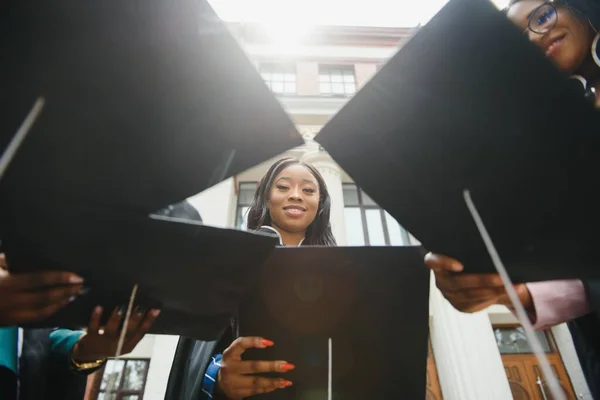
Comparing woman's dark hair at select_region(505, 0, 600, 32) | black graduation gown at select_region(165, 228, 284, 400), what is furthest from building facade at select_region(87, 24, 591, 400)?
woman's dark hair at select_region(505, 0, 600, 32)

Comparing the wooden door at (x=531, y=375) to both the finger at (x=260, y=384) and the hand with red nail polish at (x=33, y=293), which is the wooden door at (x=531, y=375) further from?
the hand with red nail polish at (x=33, y=293)

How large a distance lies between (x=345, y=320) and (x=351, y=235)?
5367 mm

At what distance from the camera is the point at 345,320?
90cm

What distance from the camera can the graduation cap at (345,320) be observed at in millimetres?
831

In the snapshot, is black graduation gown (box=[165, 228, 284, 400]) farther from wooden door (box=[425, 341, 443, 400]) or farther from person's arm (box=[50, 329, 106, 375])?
wooden door (box=[425, 341, 443, 400])

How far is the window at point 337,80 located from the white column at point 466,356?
5408 mm

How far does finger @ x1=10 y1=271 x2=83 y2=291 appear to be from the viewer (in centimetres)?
67

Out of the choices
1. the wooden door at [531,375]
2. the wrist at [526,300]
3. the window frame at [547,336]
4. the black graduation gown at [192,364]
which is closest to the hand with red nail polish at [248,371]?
the black graduation gown at [192,364]

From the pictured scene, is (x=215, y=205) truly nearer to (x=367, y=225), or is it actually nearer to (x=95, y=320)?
(x=367, y=225)

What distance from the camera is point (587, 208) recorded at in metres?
0.69

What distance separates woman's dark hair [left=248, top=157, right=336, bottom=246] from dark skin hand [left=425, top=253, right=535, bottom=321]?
811mm

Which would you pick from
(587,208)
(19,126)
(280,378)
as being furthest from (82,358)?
(587,208)

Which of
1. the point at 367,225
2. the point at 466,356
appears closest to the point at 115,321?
the point at 466,356

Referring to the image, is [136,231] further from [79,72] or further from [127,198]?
[79,72]
